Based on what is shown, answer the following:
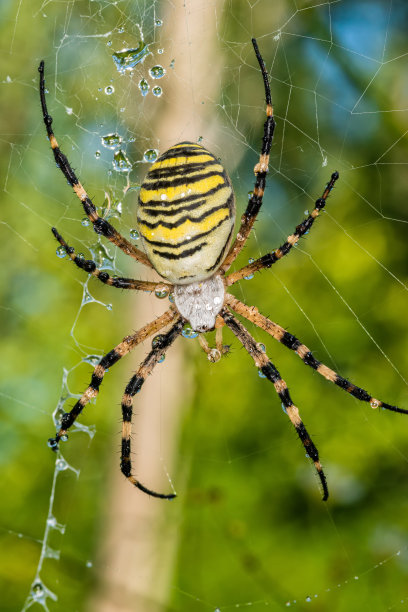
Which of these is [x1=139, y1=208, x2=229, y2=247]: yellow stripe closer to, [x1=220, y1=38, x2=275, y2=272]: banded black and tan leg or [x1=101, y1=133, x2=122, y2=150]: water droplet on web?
[x1=220, y1=38, x2=275, y2=272]: banded black and tan leg

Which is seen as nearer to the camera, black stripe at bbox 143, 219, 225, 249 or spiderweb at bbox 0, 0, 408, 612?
black stripe at bbox 143, 219, 225, 249

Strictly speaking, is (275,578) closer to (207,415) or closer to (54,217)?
(207,415)

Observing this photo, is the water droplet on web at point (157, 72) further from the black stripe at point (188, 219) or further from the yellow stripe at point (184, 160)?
the black stripe at point (188, 219)

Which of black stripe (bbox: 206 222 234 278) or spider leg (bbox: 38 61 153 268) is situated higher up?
spider leg (bbox: 38 61 153 268)

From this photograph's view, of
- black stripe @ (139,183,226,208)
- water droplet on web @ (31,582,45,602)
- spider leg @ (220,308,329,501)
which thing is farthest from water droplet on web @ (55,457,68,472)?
black stripe @ (139,183,226,208)

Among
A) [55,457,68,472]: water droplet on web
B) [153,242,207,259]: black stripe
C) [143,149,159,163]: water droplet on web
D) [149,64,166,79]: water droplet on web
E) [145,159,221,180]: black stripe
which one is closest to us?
[145,159,221,180]: black stripe

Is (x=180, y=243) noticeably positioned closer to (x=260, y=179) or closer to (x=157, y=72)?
(x=260, y=179)

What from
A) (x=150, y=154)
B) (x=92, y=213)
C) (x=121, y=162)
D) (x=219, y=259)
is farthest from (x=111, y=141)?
(x=219, y=259)
